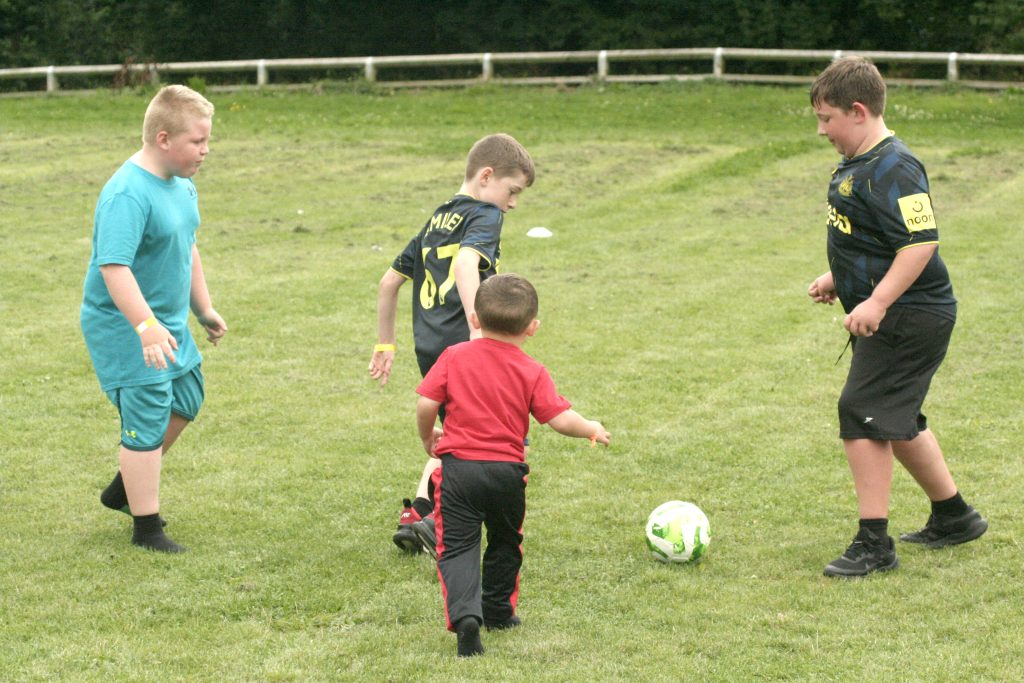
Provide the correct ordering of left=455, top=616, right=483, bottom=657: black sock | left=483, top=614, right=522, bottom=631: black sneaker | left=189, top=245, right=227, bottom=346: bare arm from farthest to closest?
left=189, top=245, right=227, bottom=346: bare arm < left=483, top=614, right=522, bottom=631: black sneaker < left=455, top=616, right=483, bottom=657: black sock

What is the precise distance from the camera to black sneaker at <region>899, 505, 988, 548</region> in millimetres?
5203

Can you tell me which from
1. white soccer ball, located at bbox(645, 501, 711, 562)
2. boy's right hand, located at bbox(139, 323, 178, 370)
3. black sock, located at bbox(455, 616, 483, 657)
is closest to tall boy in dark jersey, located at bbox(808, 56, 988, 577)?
white soccer ball, located at bbox(645, 501, 711, 562)

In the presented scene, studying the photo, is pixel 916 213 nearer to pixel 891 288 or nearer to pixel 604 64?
pixel 891 288

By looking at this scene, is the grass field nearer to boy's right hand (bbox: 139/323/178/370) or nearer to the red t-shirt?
the red t-shirt

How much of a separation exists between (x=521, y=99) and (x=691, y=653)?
63.6 feet

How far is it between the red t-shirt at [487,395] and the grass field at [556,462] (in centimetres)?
69

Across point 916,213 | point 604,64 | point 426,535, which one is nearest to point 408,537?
point 426,535

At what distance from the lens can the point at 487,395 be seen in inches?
169

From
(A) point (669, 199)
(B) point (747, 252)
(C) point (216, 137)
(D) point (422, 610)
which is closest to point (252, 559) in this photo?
(D) point (422, 610)

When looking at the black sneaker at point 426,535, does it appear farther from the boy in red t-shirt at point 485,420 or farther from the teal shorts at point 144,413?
the teal shorts at point 144,413

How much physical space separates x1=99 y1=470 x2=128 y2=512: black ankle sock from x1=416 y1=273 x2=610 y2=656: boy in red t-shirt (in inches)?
67.8

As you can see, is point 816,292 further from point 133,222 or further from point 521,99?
point 521,99

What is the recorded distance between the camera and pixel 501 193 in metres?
4.96

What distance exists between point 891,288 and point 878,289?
0.05 meters
